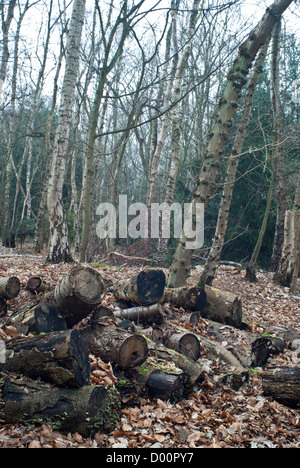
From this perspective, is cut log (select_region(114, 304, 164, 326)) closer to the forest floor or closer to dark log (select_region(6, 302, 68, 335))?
the forest floor

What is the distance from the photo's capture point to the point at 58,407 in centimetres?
297

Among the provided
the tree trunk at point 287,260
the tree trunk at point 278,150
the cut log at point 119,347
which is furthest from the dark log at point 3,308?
the tree trunk at point 278,150

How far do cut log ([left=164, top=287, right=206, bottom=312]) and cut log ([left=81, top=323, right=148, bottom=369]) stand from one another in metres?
2.00

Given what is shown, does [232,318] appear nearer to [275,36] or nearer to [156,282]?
[156,282]

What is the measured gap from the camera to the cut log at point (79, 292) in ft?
13.6

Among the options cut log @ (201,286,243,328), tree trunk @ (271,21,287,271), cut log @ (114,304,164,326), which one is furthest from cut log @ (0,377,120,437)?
tree trunk @ (271,21,287,271)

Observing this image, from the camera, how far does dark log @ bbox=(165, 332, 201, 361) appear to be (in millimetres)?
4543

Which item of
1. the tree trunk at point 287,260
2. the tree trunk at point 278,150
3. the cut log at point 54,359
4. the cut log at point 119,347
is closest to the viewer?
the cut log at point 54,359

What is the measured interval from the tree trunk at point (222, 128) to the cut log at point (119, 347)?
3.15 m

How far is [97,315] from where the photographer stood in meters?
4.63

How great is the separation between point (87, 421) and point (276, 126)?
11.1 metres

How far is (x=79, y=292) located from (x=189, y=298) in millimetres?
2386

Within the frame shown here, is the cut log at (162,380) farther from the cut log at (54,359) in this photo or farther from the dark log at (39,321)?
the dark log at (39,321)
